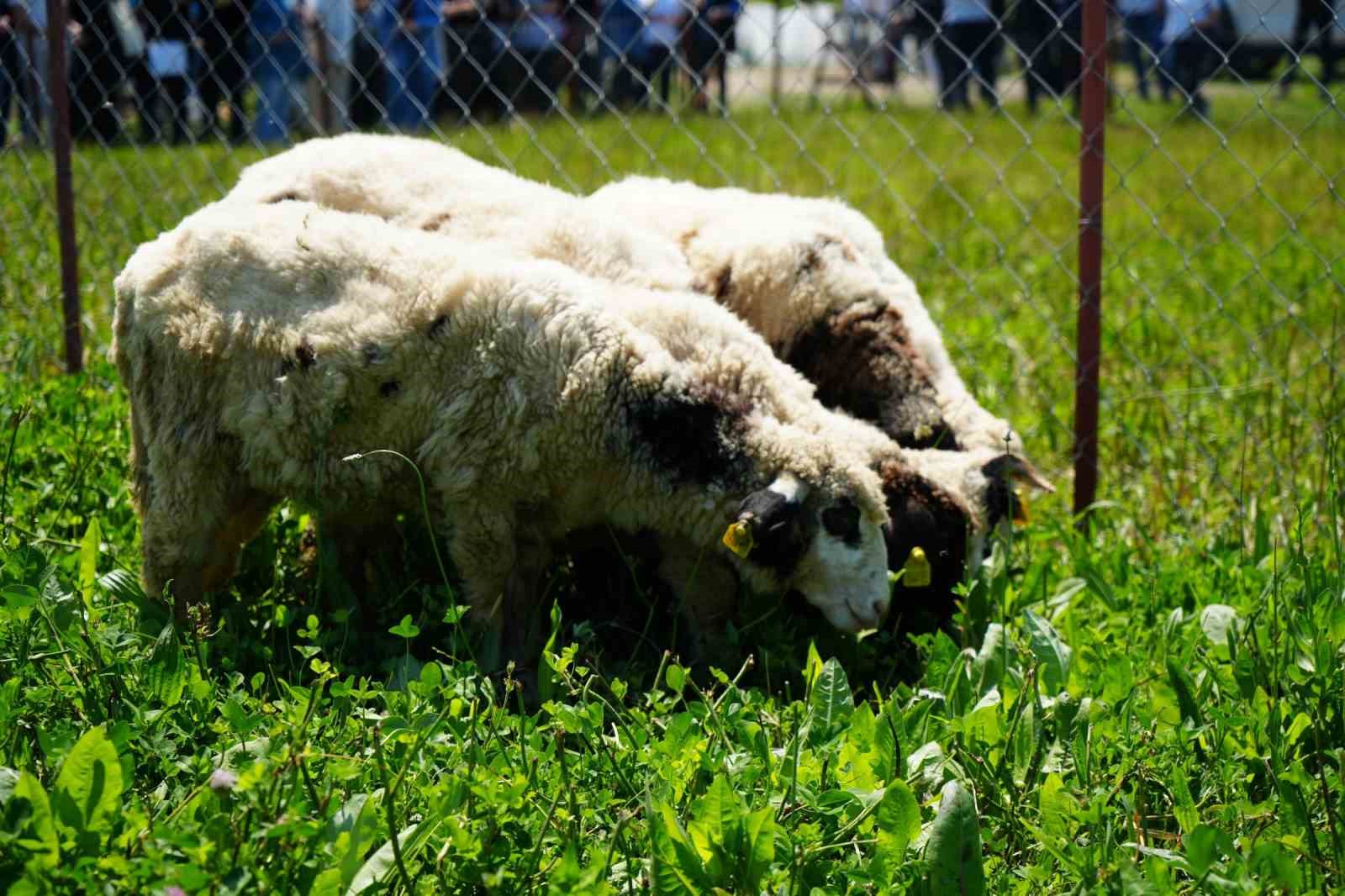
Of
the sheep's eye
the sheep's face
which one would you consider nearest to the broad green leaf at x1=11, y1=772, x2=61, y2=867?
the sheep's face

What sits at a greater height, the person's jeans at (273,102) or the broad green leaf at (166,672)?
the broad green leaf at (166,672)

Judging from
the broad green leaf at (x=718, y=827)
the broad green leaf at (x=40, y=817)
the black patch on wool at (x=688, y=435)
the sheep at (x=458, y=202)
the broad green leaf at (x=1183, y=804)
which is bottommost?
the broad green leaf at (x=1183, y=804)

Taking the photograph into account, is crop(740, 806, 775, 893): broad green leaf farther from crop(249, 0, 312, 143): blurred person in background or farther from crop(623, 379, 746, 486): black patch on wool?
crop(249, 0, 312, 143): blurred person in background

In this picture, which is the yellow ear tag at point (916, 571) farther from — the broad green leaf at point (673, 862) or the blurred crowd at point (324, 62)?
the blurred crowd at point (324, 62)

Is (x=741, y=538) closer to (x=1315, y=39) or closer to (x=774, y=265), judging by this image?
(x=774, y=265)

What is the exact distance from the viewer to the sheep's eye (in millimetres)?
3127

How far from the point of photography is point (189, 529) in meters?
3.16

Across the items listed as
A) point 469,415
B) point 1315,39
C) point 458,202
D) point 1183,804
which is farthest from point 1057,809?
point 1315,39

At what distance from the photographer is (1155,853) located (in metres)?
2.18

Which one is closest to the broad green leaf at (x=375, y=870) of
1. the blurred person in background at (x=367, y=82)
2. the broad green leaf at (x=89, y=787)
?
the broad green leaf at (x=89, y=787)

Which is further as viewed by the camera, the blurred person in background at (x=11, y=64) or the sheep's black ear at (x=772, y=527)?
the blurred person in background at (x=11, y=64)

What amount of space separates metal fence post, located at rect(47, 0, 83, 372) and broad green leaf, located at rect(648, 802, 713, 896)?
3509 millimetres

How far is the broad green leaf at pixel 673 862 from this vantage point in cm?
203

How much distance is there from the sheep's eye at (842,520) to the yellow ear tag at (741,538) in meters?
0.24
